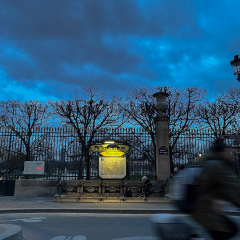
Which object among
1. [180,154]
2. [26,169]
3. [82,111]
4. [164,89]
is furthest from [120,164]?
[164,89]

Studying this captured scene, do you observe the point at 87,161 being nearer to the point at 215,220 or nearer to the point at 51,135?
the point at 51,135

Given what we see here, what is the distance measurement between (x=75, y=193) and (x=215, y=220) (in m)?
11.2

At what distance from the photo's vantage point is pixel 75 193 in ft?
43.5

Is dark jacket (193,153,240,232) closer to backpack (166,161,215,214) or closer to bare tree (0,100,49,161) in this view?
backpack (166,161,215,214)

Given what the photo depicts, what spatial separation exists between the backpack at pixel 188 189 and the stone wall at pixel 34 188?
12.5 meters

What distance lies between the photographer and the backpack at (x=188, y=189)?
313 centimetres

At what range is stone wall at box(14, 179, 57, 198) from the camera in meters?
14.3

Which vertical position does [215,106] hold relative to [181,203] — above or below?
above

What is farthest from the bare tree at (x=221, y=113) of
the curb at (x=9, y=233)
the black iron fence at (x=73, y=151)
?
the curb at (x=9, y=233)

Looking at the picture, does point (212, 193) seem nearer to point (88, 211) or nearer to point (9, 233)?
point (9, 233)

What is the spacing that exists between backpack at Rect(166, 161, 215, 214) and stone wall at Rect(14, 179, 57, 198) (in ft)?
41.0

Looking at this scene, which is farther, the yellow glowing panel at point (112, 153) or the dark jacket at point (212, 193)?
the yellow glowing panel at point (112, 153)

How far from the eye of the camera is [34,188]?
47.3 ft

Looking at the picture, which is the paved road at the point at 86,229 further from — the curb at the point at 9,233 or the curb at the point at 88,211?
the curb at the point at 88,211
